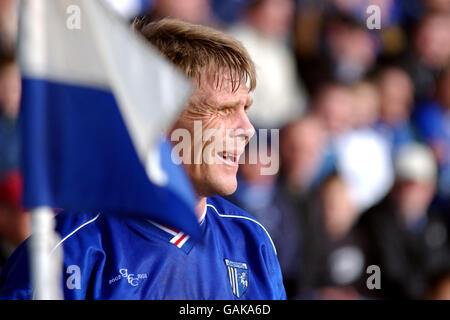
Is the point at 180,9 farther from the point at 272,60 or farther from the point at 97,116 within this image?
the point at 97,116

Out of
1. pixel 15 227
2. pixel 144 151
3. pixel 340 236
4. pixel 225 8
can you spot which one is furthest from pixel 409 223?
pixel 144 151

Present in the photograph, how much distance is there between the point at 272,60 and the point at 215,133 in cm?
236

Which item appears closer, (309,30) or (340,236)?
(340,236)

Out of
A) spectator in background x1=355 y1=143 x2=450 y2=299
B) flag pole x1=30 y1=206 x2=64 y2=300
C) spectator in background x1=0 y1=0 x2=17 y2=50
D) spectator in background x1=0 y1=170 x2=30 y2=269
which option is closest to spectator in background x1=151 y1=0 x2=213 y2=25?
spectator in background x1=0 y1=0 x2=17 y2=50

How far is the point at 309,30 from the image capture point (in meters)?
4.47

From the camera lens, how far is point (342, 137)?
4.28 meters

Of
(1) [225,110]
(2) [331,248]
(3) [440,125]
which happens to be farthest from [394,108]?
(1) [225,110]

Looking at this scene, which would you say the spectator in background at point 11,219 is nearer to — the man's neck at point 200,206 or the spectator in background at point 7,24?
the spectator in background at point 7,24

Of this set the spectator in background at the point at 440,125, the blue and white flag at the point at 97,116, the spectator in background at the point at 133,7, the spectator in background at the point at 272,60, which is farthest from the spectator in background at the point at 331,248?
the blue and white flag at the point at 97,116

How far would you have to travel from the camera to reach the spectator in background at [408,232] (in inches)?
157

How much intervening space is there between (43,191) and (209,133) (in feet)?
1.59

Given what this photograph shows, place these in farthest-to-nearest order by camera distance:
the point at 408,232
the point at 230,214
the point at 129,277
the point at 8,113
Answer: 1. the point at 408,232
2. the point at 8,113
3. the point at 230,214
4. the point at 129,277

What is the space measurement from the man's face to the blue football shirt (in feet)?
0.41
